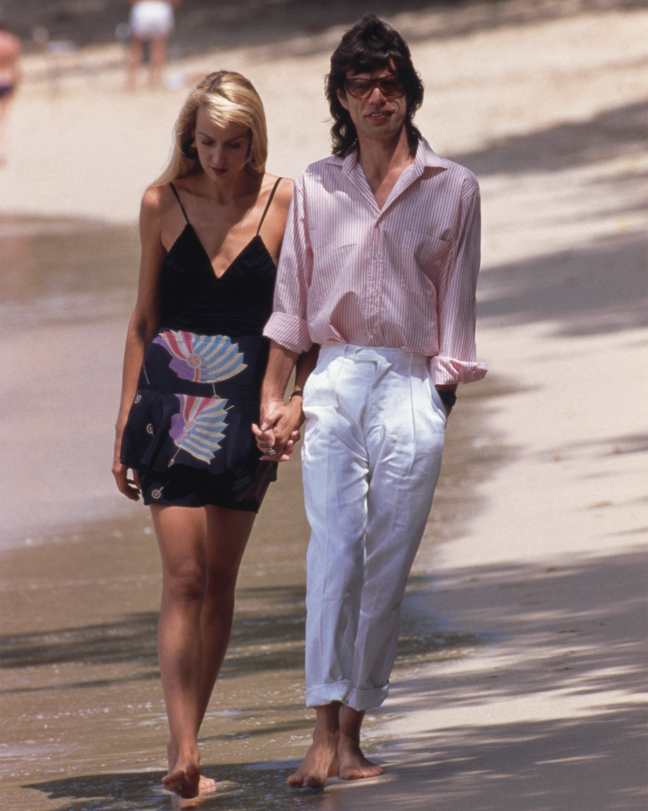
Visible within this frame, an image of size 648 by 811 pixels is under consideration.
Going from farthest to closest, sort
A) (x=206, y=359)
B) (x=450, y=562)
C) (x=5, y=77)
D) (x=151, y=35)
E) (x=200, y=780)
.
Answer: (x=151, y=35), (x=5, y=77), (x=450, y=562), (x=206, y=359), (x=200, y=780)

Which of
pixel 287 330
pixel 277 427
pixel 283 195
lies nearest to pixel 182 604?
pixel 277 427

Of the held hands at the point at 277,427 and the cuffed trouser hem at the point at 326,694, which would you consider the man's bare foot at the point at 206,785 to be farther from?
the held hands at the point at 277,427

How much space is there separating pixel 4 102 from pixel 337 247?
77.1 feet

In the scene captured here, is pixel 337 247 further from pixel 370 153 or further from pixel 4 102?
pixel 4 102

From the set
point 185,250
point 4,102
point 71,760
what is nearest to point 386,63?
point 185,250

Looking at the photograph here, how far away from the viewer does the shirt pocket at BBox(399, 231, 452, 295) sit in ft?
14.6

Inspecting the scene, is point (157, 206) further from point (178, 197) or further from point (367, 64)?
point (367, 64)

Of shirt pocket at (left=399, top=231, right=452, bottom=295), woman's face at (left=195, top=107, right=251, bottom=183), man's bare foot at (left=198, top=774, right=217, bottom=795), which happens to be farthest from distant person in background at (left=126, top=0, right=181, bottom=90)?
man's bare foot at (left=198, top=774, right=217, bottom=795)

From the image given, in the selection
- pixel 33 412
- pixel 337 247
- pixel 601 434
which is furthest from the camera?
pixel 33 412

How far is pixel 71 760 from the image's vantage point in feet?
16.7

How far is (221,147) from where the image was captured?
4.67 m

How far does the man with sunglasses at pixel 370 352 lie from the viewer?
175 inches

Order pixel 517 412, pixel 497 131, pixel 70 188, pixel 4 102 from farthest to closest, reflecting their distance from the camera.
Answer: pixel 4 102 < pixel 70 188 < pixel 497 131 < pixel 517 412

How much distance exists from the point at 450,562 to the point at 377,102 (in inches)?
122
